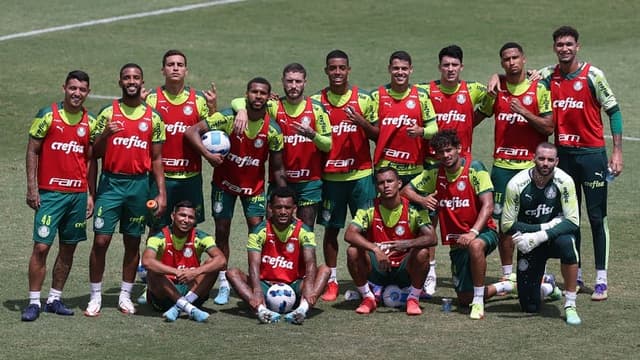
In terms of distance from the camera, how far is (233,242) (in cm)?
1766

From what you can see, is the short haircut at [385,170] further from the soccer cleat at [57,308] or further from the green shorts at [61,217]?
the soccer cleat at [57,308]

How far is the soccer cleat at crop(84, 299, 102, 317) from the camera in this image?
45.6 feet

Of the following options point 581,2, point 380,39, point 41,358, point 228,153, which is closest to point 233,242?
point 228,153

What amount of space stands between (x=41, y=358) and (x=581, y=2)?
80.3 ft

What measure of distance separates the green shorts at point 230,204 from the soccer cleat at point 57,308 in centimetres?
215

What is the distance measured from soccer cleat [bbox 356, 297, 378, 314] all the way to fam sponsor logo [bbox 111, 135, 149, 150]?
9.79 feet

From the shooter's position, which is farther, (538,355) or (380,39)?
(380,39)

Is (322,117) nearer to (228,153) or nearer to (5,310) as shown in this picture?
(228,153)

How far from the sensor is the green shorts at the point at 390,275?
14586mm

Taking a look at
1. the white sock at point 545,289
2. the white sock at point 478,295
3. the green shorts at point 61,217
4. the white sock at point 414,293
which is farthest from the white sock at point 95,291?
the white sock at point 545,289

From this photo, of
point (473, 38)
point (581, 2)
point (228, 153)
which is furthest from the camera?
point (581, 2)

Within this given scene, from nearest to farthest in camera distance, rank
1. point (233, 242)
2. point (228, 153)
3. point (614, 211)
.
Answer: point (228, 153)
point (233, 242)
point (614, 211)

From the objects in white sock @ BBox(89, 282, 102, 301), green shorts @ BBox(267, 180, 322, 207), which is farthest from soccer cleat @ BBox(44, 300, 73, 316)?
green shorts @ BBox(267, 180, 322, 207)

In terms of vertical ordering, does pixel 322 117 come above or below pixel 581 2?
below
